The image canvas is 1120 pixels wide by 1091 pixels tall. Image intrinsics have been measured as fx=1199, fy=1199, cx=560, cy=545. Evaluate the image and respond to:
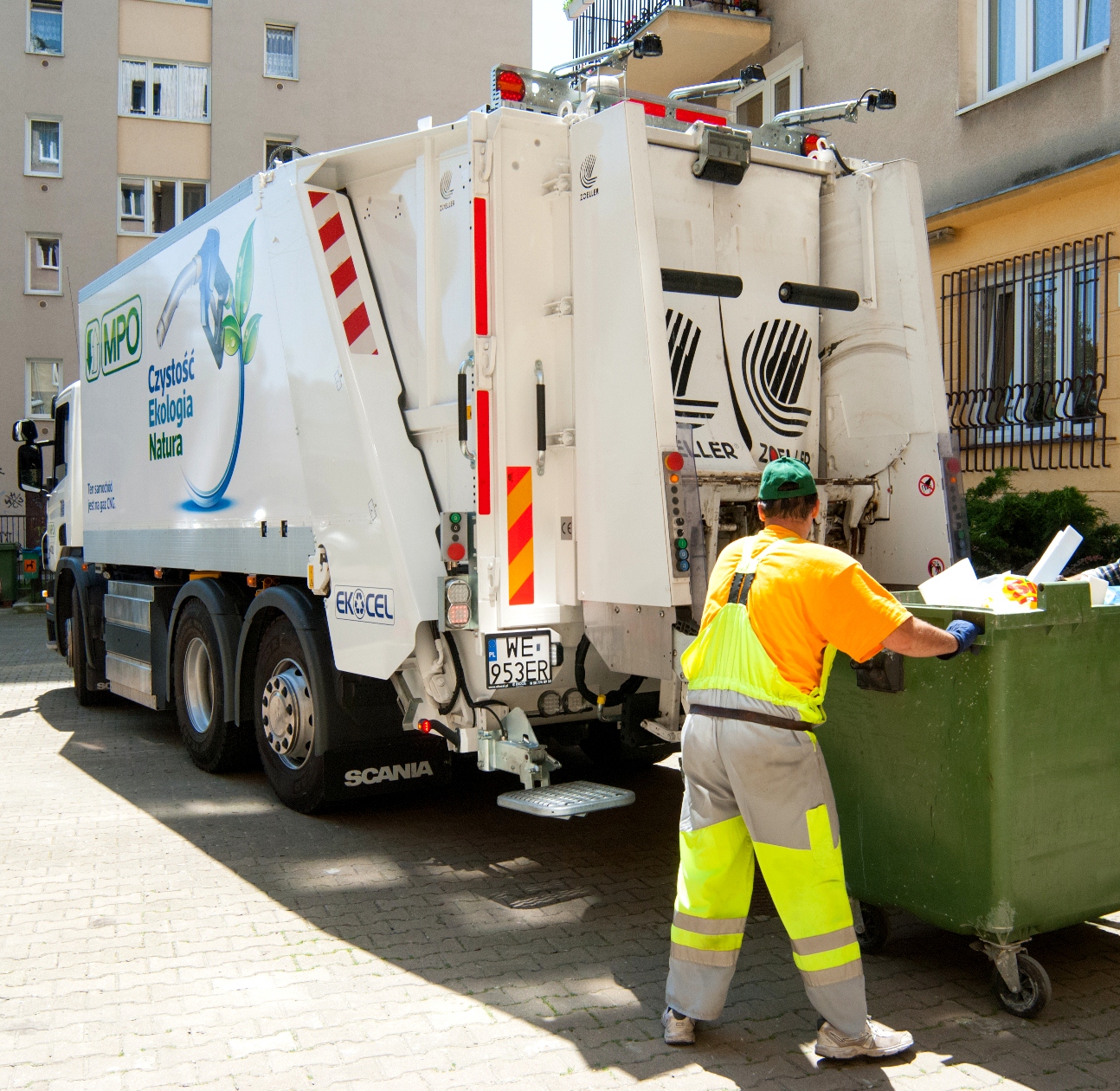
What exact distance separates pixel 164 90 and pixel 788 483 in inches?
947

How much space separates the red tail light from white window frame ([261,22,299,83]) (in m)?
22.0

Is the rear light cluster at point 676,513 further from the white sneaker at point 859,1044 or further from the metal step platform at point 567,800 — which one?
the white sneaker at point 859,1044

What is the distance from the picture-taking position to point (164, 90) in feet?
78.6

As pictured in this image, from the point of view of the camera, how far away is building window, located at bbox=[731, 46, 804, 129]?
12.0m

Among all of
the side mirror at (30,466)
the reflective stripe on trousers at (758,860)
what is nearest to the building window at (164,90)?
the side mirror at (30,466)

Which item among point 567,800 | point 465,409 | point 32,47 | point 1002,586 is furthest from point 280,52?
point 1002,586

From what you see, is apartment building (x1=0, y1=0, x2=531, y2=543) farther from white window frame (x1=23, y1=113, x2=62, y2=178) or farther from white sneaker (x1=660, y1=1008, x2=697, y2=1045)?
white sneaker (x1=660, y1=1008, x2=697, y2=1045)

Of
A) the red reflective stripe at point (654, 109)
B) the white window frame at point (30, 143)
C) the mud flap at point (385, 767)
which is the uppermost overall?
the white window frame at point (30, 143)

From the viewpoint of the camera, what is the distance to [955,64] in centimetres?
976

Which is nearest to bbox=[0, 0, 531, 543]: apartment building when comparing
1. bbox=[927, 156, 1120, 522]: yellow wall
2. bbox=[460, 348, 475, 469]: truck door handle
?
bbox=[927, 156, 1120, 522]: yellow wall

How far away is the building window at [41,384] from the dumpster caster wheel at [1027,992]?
23346 millimetres

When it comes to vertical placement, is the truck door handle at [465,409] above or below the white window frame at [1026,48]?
below

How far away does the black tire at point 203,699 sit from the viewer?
6383mm

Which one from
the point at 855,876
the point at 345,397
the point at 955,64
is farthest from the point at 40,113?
the point at 855,876
